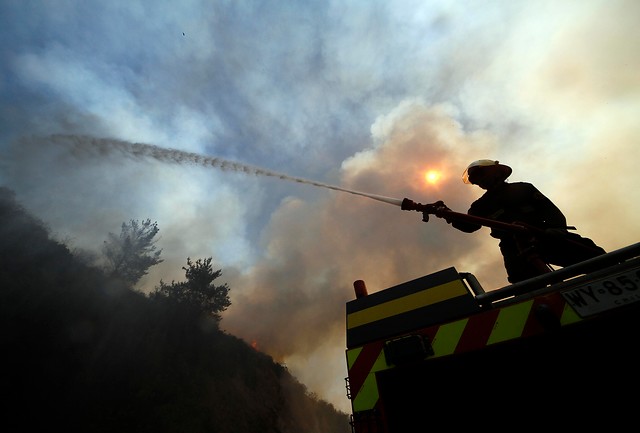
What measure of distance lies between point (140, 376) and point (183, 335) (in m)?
9.98

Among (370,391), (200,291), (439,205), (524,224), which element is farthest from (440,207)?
(200,291)

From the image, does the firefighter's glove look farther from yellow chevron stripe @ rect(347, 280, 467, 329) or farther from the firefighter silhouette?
yellow chevron stripe @ rect(347, 280, 467, 329)

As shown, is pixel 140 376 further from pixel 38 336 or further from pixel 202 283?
pixel 202 283

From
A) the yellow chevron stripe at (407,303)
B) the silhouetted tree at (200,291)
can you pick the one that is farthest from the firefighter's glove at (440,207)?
the silhouetted tree at (200,291)

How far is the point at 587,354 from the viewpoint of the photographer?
1644 mm

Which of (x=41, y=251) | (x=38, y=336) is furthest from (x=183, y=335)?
(x=41, y=251)

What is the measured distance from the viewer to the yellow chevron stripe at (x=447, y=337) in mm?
2061

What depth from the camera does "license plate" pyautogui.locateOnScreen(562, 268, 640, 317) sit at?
1679mm

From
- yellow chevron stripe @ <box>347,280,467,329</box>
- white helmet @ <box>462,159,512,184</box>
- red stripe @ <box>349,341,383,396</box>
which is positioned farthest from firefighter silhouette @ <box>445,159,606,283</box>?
red stripe @ <box>349,341,383,396</box>

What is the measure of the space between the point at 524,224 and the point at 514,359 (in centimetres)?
269

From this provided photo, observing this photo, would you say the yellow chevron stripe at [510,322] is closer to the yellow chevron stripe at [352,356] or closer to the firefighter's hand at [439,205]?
the yellow chevron stripe at [352,356]

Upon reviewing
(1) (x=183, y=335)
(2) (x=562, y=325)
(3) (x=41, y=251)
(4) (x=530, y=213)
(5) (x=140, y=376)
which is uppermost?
(3) (x=41, y=251)

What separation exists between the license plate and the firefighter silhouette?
191 centimetres

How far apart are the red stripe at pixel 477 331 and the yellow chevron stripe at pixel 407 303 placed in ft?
1.01
